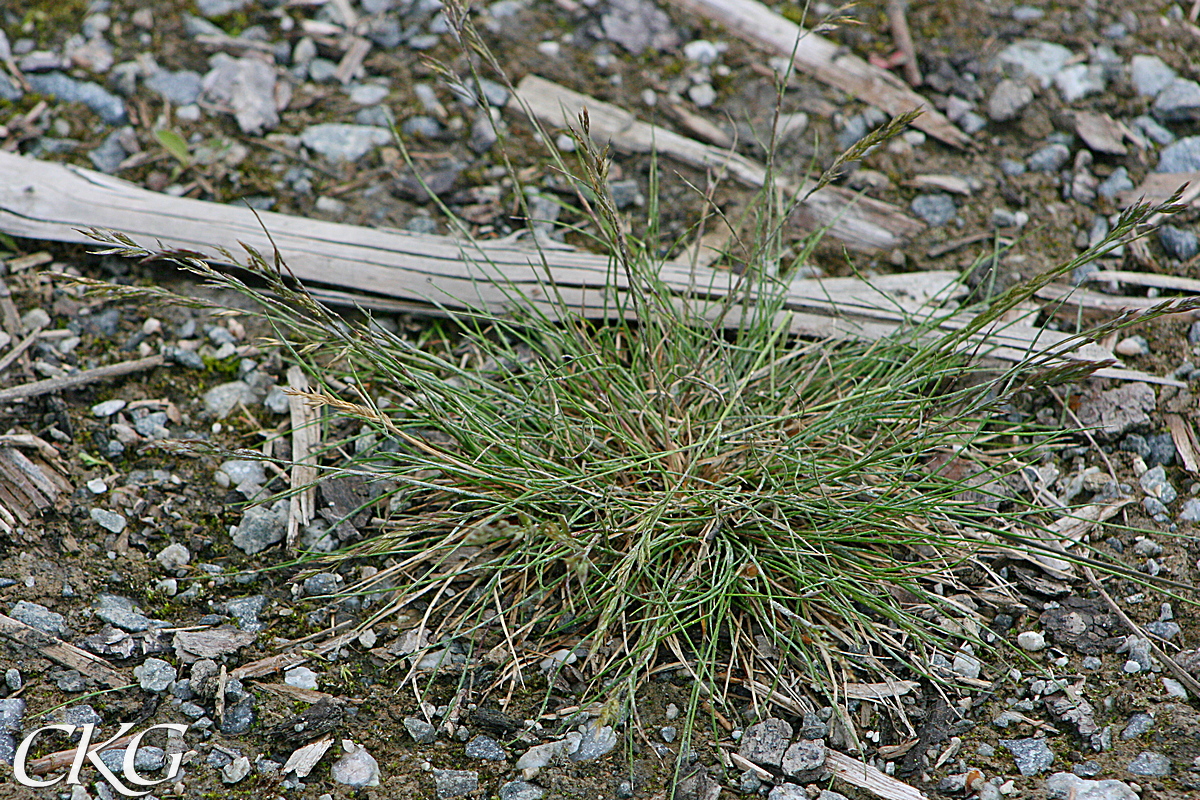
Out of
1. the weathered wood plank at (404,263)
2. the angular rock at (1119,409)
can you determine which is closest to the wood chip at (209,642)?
the weathered wood plank at (404,263)

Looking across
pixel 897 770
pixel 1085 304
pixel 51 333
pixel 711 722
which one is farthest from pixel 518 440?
pixel 1085 304

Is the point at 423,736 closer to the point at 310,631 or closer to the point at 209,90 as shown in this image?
the point at 310,631

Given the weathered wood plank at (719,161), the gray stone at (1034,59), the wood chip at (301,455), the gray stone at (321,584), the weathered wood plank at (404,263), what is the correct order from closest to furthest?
the gray stone at (321,584) < the wood chip at (301,455) < the weathered wood plank at (404,263) < the weathered wood plank at (719,161) < the gray stone at (1034,59)

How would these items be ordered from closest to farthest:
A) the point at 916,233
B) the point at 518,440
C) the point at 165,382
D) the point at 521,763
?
the point at 521,763 → the point at 518,440 → the point at 165,382 → the point at 916,233

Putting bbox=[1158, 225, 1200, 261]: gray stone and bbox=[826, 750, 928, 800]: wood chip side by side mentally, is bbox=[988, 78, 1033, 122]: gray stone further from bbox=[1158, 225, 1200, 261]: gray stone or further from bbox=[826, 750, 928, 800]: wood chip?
bbox=[826, 750, 928, 800]: wood chip

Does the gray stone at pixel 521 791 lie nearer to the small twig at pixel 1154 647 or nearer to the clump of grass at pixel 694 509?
the clump of grass at pixel 694 509

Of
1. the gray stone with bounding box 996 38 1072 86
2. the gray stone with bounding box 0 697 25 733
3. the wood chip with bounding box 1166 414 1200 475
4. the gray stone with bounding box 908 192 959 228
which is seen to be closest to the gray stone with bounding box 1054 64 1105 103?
the gray stone with bounding box 996 38 1072 86

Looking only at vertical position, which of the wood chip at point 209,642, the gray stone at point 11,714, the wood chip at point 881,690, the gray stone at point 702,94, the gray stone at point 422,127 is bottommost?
the gray stone at point 11,714
